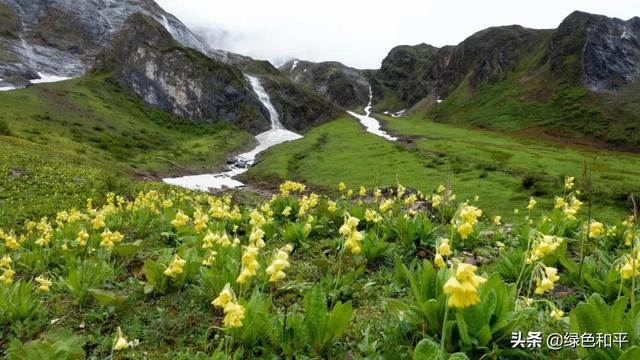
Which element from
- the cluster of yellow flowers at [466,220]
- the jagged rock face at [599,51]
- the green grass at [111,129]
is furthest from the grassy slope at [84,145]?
the jagged rock face at [599,51]

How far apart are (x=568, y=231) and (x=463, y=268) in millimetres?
7877

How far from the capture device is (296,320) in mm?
5070

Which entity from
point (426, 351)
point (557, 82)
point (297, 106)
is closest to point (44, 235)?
point (426, 351)

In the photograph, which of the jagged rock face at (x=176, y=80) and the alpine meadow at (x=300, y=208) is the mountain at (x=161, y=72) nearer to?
the jagged rock face at (x=176, y=80)

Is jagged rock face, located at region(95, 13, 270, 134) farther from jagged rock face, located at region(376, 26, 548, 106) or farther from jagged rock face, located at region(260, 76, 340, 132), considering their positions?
jagged rock face, located at region(376, 26, 548, 106)

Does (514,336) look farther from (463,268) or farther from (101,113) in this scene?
(101,113)

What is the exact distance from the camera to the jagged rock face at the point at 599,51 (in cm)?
10575

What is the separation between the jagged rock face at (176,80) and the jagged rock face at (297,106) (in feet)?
24.8

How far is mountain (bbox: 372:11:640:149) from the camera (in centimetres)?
9131

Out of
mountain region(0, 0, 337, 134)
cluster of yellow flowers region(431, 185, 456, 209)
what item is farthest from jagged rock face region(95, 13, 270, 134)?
cluster of yellow flowers region(431, 185, 456, 209)

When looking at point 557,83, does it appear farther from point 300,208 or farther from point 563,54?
point 300,208

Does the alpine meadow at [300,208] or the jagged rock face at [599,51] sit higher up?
the jagged rock face at [599,51]

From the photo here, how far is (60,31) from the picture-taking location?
142750 mm

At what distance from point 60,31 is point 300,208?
159 meters
